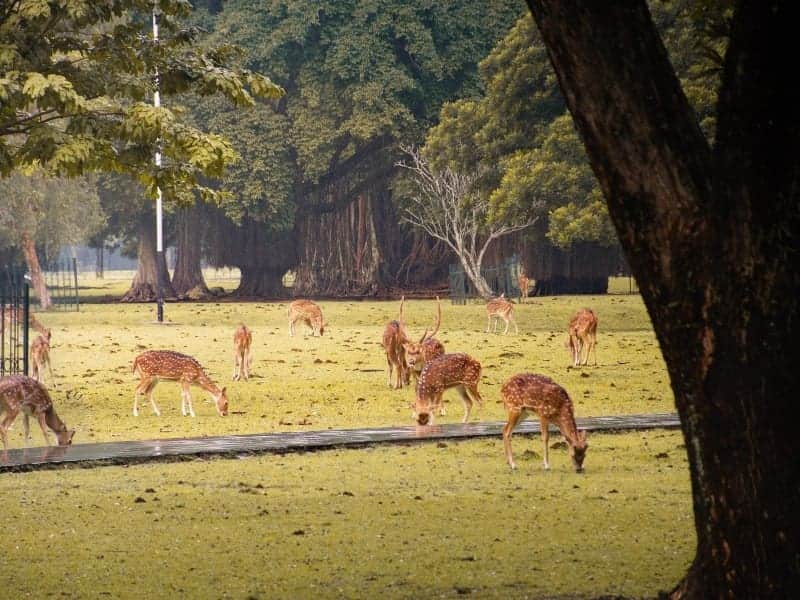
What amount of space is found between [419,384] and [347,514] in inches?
208

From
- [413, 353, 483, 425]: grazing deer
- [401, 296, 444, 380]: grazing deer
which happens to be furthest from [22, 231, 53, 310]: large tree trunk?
[413, 353, 483, 425]: grazing deer

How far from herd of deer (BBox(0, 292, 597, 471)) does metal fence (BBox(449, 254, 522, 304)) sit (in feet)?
78.3

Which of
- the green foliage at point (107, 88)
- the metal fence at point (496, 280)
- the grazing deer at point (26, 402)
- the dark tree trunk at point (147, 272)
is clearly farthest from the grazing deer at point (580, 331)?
the dark tree trunk at point (147, 272)

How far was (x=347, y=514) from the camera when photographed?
10.9 m

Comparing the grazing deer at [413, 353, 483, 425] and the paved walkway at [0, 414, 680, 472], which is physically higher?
the grazing deer at [413, 353, 483, 425]

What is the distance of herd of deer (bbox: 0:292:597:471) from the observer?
1235 centimetres

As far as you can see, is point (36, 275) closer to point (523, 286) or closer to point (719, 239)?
point (523, 286)

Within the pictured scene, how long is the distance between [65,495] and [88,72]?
991cm

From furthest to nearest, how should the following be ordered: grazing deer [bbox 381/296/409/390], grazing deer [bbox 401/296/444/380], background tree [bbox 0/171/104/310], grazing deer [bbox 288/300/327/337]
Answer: background tree [bbox 0/171/104/310], grazing deer [bbox 288/300/327/337], grazing deer [bbox 381/296/409/390], grazing deer [bbox 401/296/444/380]

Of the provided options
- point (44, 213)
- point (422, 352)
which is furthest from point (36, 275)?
point (422, 352)

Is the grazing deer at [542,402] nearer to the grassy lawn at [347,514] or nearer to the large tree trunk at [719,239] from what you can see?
the grassy lawn at [347,514]

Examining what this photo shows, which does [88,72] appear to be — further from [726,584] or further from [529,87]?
[529,87]

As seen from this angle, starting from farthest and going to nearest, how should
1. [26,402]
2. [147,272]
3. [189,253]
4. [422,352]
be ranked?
[189,253] < [147,272] < [422,352] < [26,402]

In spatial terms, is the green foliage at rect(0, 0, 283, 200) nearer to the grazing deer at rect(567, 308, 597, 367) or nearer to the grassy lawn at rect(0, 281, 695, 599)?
the grassy lawn at rect(0, 281, 695, 599)
